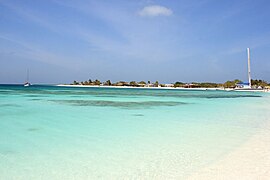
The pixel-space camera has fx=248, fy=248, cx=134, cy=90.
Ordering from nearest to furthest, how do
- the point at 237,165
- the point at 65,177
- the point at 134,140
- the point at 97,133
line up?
1. the point at 65,177
2. the point at 237,165
3. the point at 134,140
4. the point at 97,133

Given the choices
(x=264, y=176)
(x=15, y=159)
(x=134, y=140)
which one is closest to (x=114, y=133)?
(x=134, y=140)

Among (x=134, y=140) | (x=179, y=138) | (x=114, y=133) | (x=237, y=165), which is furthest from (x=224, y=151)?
(x=114, y=133)

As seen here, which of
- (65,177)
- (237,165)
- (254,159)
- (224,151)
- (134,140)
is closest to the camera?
(65,177)

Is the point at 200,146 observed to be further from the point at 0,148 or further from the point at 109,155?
the point at 0,148

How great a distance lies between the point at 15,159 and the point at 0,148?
90cm

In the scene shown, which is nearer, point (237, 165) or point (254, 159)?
point (237, 165)

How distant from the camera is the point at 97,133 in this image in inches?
249

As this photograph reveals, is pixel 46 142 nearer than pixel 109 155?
No

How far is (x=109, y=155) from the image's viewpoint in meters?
4.35


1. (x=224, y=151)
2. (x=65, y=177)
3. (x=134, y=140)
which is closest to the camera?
(x=65, y=177)

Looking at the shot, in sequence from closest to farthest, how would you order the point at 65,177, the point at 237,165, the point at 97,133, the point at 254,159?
the point at 65,177 → the point at 237,165 → the point at 254,159 → the point at 97,133

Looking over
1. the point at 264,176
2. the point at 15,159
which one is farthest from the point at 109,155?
the point at 264,176

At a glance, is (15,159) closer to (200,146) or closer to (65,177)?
(65,177)

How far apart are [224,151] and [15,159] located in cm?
366
